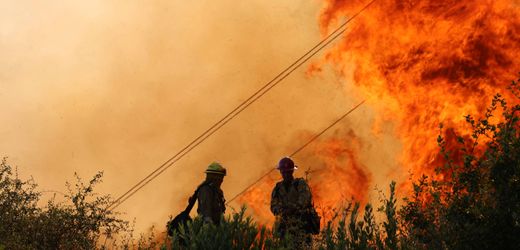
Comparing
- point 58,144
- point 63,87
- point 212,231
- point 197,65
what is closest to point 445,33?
point 212,231

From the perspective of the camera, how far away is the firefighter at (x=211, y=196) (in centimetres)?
1059

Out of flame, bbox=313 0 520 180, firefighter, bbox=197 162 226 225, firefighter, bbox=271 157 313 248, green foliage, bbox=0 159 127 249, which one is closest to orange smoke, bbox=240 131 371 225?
flame, bbox=313 0 520 180

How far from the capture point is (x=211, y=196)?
10641 millimetres

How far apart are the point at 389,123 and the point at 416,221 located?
26264 millimetres

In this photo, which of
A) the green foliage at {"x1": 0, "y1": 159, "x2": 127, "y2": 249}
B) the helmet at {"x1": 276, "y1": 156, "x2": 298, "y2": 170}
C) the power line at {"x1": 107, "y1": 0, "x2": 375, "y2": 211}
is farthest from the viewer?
the power line at {"x1": 107, "y1": 0, "x2": 375, "y2": 211}

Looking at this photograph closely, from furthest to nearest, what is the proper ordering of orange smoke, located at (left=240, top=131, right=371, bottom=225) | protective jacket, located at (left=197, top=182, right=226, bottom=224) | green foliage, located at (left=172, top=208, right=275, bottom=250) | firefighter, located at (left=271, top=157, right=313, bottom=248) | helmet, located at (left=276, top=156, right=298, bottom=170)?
orange smoke, located at (left=240, top=131, right=371, bottom=225) → helmet, located at (left=276, top=156, right=298, bottom=170) → protective jacket, located at (left=197, top=182, right=226, bottom=224) → firefighter, located at (left=271, top=157, right=313, bottom=248) → green foliage, located at (left=172, top=208, right=275, bottom=250)

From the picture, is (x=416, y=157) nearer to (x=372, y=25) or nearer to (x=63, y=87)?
(x=372, y=25)

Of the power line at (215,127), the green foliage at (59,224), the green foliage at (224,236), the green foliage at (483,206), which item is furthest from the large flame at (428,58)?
the power line at (215,127)

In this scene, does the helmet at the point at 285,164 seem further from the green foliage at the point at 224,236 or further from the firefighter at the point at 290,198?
the green foliage at the point at 224,236

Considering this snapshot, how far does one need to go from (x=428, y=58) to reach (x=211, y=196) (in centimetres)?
1243

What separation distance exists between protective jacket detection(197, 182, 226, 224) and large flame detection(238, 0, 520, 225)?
9314 millimetres

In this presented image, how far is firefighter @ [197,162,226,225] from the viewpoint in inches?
417

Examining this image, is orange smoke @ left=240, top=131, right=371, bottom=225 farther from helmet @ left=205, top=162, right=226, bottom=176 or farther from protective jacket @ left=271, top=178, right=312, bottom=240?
helmet @ left=205, top=162, right=226, bottom=176

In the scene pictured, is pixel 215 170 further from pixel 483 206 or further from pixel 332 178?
pixel 332 178
